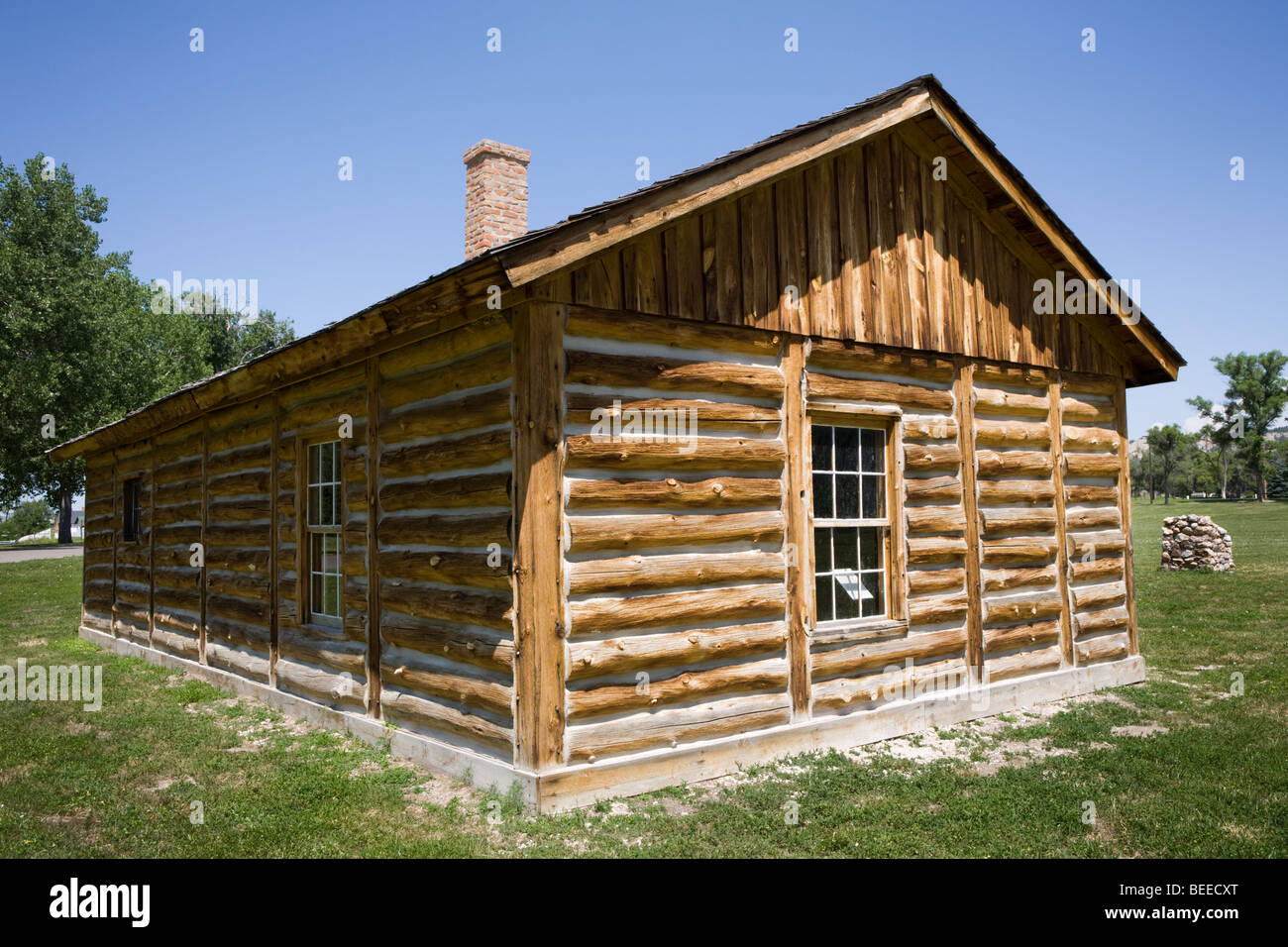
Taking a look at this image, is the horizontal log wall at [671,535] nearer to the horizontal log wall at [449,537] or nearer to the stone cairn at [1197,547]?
the horizontal log wall at [449,537]

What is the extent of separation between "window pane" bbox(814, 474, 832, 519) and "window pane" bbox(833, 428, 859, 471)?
0.20 meters

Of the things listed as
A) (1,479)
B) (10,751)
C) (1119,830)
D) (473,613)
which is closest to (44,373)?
(1,479)

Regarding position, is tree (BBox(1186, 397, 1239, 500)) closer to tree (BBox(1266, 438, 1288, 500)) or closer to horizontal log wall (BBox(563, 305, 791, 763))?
tree (BBox(1266, 438, 1288, 500))

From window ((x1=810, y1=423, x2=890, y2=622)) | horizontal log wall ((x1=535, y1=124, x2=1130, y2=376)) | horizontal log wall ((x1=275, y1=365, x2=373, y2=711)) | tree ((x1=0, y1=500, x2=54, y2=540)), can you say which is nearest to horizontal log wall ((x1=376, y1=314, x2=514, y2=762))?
horizontal log wall ((x1=275, y1=365, x2=373, y2=711))

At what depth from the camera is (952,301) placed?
9.27 m

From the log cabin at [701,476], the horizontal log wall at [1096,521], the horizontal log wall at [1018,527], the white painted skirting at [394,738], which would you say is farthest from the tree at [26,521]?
the horizontal log wall at [1096,521]

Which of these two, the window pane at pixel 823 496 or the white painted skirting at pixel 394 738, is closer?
the white painted skirting at pixel 394 738

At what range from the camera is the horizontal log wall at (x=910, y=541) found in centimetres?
795

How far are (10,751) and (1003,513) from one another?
999cm

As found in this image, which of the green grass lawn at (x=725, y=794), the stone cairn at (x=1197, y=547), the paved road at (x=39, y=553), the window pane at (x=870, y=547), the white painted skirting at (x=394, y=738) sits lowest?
the green grass lawn at (x=725, y=794)

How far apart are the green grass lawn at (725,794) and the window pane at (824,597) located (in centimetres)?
122
